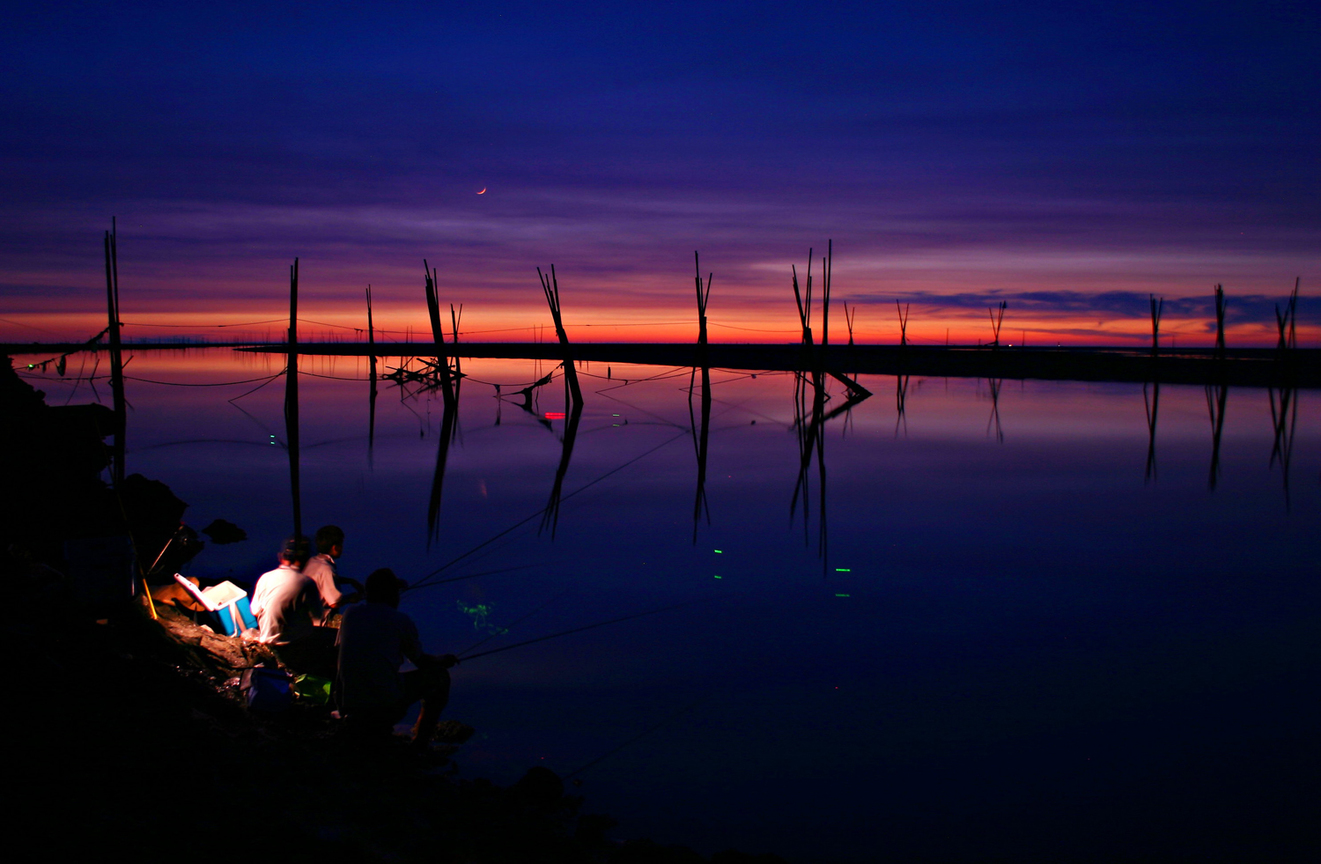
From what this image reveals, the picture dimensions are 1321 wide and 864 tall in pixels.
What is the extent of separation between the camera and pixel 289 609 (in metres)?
5.67

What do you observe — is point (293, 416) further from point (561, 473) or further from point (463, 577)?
point (463, 577)

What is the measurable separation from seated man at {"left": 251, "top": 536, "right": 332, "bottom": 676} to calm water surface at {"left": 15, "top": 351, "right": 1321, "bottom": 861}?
42.3 inches

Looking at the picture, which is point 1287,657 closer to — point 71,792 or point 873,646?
point 873,646

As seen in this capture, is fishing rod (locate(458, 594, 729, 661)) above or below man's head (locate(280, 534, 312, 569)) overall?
below

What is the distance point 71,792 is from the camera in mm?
3252

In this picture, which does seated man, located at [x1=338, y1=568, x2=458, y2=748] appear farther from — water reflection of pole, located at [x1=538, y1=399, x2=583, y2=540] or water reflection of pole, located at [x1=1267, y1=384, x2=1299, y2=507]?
water reflection of pole, located at [x1=1267, y1=384, x2=1299, y2=507]

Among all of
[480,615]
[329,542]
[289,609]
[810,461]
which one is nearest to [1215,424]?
[810,461]

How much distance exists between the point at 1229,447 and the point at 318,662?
774 inches

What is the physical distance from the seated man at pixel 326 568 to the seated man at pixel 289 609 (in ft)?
0.81

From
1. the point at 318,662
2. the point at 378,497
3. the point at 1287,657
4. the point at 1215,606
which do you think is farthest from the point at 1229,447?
the point at 318,662

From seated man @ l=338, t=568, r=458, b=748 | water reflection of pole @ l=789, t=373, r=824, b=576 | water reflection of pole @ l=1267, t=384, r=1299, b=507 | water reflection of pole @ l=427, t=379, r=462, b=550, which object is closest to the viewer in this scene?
seated man @ l=338, t=568, r=458, b=748

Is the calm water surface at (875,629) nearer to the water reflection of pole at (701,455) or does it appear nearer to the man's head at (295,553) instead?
the water reflection of pole at (701,455)

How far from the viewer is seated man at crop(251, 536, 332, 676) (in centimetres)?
550

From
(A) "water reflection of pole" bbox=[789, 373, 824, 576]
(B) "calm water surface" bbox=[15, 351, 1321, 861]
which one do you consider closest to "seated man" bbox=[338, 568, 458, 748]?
(B) "calm water surface" bbox=[15, 351, 1321, 861]
